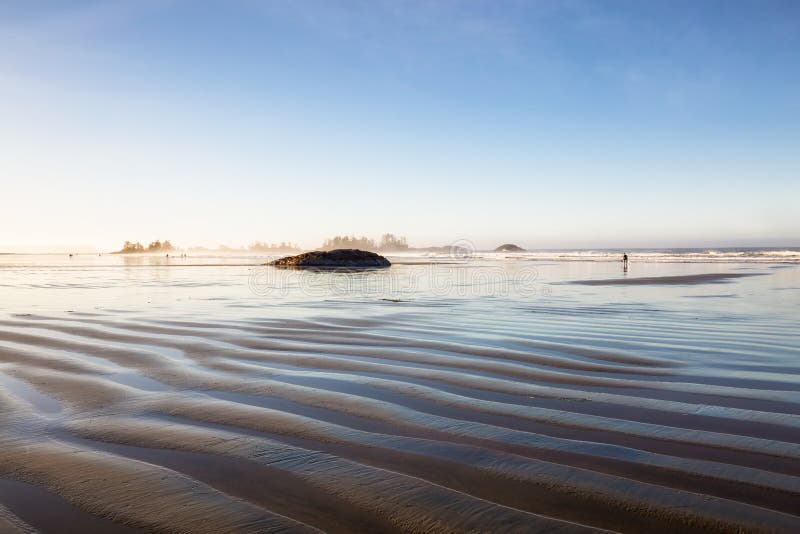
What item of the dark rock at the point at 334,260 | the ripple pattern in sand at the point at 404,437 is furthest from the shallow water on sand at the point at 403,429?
the dark rock at the point at 334,260

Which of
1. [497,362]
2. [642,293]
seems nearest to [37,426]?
[497,362]

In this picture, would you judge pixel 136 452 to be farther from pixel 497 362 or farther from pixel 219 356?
pixel 497 362

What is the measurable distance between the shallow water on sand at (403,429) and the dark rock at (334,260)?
36702mm

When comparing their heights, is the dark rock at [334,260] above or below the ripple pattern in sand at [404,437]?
above

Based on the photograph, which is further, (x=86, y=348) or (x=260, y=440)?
(x=86, y=348)

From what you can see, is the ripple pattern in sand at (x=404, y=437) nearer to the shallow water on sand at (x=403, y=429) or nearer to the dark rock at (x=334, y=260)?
the shallow water on sand at (x=403, y=429)

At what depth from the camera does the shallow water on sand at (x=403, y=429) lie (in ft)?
8.70

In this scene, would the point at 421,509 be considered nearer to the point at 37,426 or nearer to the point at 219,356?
the point at 37,426

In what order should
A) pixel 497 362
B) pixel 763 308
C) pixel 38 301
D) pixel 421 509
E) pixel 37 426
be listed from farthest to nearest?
pixel 38 301 → pixel 763 308 → pixel 497 362 → pixel 37 426 → pixel 421 509

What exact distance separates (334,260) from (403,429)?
4276 cm

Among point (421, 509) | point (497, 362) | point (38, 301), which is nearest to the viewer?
point (421, 509)

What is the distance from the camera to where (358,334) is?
8.62m

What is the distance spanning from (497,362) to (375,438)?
2965mm

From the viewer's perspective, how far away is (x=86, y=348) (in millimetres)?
7293
